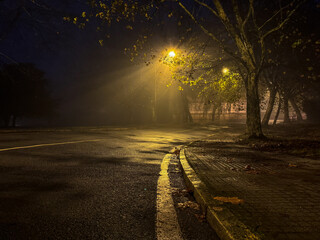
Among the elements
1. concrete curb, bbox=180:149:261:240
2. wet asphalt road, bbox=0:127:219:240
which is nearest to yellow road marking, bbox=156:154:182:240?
wet asphalt road, bbox=0:127:219:240

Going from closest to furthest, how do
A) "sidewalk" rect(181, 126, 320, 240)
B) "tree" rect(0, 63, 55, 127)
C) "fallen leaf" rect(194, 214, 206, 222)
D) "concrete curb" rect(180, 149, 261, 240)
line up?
"concrete curb" rect(180, 149, 261, 240) < "sidewalk" rect(181, 126, 320, 240) < "fallen leaf" rect(194, 214, 206, 222) < "tree" rect(0, 63, 55, 127)

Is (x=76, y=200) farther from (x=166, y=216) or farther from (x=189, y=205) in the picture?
(x=189, y=205)

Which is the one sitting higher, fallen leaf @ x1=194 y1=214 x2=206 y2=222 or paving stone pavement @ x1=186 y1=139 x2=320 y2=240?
paving stone pavement @ x1=186 y1=139 x2=320 y2=240

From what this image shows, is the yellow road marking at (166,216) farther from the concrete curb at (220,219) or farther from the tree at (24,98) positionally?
the tree at (24,98)

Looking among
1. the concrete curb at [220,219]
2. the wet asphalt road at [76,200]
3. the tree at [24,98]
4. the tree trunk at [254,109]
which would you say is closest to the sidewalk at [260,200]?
the concrete curb at [220,219]

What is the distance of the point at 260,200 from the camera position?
288 cm

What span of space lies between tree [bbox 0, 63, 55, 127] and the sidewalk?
35099mm

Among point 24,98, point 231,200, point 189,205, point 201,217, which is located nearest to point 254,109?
point 231,200

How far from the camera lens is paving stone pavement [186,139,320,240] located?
2119 mm

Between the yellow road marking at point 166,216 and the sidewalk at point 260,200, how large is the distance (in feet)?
1.26

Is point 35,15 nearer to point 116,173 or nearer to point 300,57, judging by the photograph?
point 116,173

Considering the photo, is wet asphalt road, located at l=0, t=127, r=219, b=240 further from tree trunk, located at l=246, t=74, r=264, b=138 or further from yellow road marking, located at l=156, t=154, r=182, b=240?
tree trunk, located at l=246, t=74, r=264, b=138

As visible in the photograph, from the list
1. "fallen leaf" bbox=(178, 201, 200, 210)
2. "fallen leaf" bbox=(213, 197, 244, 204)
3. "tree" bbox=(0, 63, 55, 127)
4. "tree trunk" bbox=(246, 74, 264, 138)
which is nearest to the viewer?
"fallen leaf" bbox=(213, 197, 244, 204)

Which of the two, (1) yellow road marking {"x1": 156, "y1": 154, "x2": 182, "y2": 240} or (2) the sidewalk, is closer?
(2) the sidewalk
